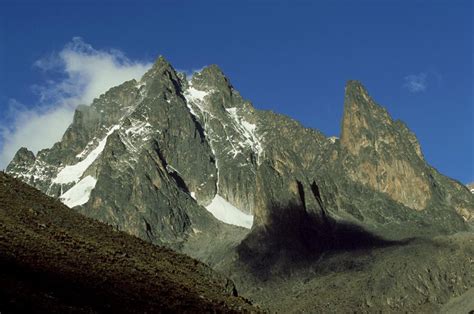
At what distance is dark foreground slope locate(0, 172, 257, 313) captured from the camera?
30469 millimetres

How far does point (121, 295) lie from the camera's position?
109 ft

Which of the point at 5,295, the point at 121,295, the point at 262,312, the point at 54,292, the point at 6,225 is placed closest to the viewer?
the point at 5,295

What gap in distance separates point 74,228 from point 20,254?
27.1ft

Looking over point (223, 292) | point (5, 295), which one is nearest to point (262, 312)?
point (223, 292)

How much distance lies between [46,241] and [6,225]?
6.36 ft

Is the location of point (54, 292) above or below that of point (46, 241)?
below

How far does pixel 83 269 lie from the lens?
114 feet

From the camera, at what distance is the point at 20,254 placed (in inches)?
1313

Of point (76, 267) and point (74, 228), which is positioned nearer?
point (76, 267)

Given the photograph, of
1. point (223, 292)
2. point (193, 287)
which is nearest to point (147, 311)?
point (193, 287)

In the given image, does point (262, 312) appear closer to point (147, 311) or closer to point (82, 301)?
point (147, 311)

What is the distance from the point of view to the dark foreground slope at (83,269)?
30469 millimetres

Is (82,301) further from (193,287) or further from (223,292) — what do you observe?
(223,292)

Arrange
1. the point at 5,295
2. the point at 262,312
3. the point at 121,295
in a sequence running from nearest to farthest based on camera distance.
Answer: the point at 5,295 → the point at 121,295 → the point at 262,312
